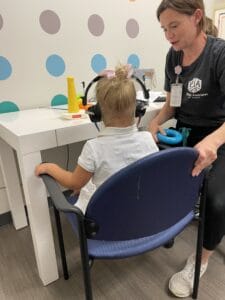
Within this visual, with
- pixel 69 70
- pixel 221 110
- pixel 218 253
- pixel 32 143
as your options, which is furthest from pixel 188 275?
pixel 69 70

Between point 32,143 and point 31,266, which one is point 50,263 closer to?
point 31,266

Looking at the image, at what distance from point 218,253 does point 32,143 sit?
1030mm

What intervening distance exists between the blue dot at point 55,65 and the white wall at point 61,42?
0.8 inches

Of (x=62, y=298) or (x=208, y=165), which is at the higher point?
(x=208, y=165)

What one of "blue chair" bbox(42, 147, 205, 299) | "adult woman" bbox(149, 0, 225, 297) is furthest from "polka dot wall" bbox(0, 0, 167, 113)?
"blue chair" bbox(42, 147, 205, 299)

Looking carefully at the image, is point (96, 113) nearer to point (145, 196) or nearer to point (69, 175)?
point (69, 175)

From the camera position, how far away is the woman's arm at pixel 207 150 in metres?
0.70

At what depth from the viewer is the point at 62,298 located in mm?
1068

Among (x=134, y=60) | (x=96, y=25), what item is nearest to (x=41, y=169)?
(x=96, y=25)

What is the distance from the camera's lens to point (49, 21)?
146 cm

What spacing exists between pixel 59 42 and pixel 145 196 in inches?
49.0

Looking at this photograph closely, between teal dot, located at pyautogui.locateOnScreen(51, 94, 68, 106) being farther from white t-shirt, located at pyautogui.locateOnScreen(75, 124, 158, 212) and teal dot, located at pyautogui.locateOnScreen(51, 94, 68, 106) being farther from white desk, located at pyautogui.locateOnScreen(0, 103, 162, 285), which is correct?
white t-shirt, located at pyautogui.locateOnScreen(75, 124, 158, 212)

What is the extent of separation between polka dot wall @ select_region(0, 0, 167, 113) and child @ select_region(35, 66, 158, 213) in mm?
823

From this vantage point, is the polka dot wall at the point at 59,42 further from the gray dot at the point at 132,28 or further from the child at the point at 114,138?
the child at the point at 114,138
